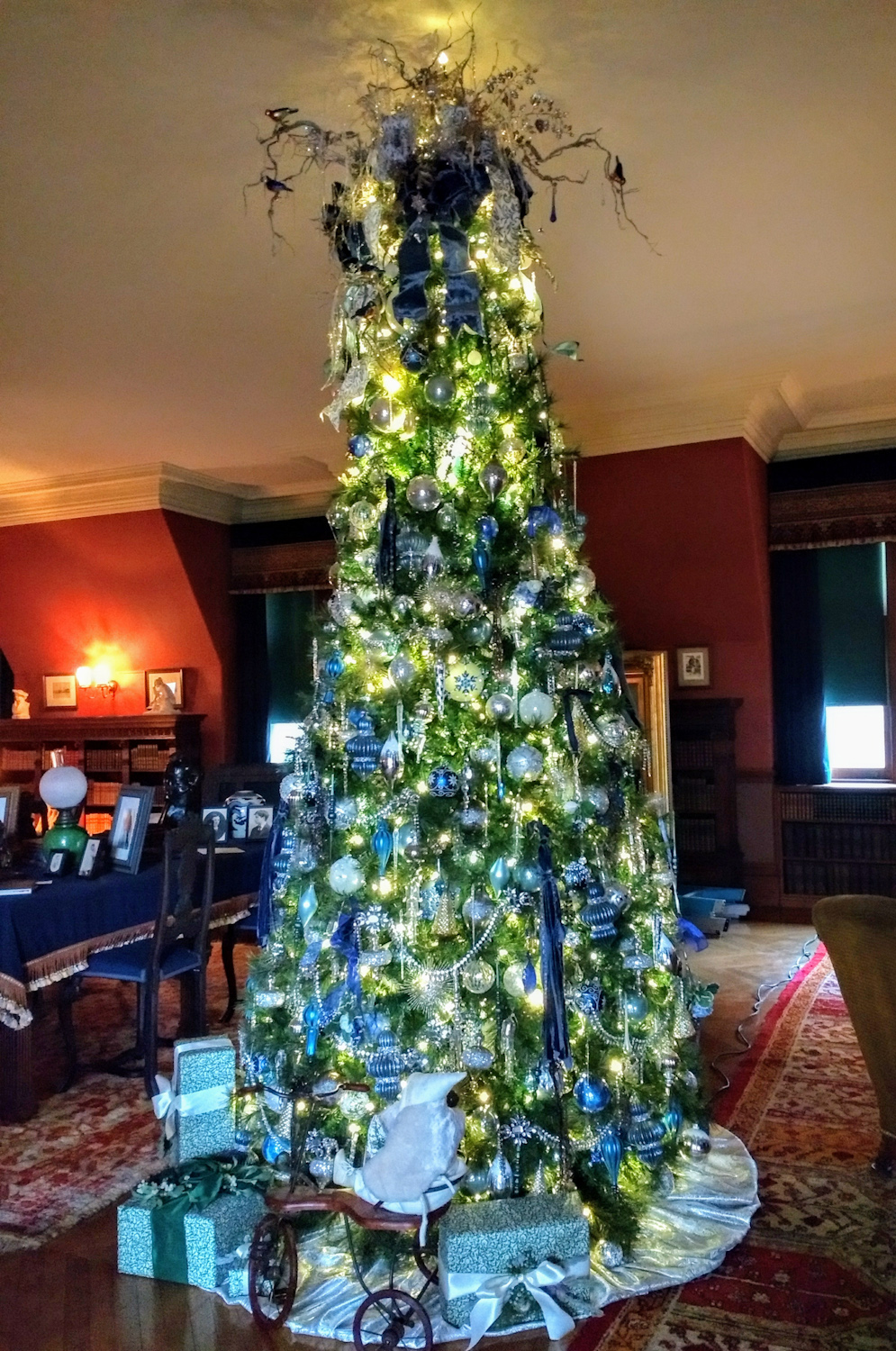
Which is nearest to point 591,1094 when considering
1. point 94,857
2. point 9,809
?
point 94,857

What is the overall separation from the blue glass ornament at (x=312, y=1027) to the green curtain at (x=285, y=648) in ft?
17.9

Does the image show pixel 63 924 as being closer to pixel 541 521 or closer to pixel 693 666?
pixel 541 521

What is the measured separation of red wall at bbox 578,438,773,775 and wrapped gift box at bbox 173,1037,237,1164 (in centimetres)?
414

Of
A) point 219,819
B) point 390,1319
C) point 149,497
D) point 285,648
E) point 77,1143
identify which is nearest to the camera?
point 390,1319

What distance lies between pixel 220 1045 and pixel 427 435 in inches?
65.5

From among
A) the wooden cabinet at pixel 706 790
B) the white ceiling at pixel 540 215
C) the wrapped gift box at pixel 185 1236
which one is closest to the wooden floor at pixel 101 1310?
Result: the wrapped gift box at pixel 185 1236

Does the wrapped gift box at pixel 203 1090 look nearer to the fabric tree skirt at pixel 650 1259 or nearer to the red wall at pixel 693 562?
the fabric tree skirt at pixel 650 1259

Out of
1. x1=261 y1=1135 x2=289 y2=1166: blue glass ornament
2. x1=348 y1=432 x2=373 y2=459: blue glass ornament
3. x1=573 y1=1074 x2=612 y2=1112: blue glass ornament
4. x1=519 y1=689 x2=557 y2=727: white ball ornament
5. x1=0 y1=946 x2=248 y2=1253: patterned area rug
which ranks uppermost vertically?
x1=348 y1=432 x2=373 y2=459: blue glass ornament

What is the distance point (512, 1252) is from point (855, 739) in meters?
4.94

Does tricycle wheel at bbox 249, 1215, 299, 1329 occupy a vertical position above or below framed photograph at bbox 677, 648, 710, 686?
below

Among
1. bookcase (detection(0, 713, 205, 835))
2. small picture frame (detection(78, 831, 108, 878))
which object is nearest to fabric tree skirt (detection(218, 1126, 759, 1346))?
small picture frame (detection(78, 831, 108, 878))

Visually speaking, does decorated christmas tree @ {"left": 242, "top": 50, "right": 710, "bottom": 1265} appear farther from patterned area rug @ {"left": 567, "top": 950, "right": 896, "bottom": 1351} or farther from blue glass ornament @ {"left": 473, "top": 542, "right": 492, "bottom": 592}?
patterned area rug @ {"left": 567, "top": 950, "right": 896, "bottom": 1351}

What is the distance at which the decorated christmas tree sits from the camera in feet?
7.59

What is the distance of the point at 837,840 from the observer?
5.84 m
